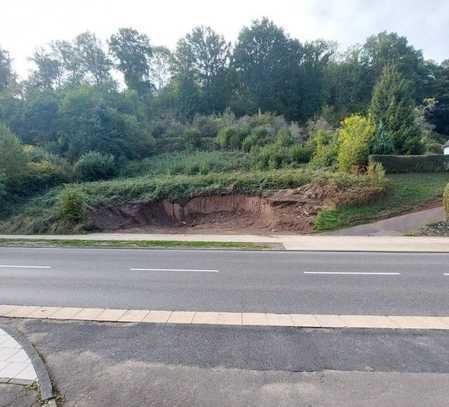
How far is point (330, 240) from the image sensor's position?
527 inches

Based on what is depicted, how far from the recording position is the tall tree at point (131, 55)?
55.4 m

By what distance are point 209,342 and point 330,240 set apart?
1037 centimetres

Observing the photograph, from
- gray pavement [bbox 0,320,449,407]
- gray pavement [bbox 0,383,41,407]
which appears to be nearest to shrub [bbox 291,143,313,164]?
gray pavement [bbox 0,320,449,407]

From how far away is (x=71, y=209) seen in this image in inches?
682

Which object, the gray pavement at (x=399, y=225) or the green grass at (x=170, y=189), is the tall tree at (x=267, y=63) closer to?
the green grass at (x=170, y=189)

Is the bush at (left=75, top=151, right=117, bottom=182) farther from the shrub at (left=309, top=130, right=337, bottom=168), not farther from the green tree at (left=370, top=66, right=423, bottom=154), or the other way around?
the green tree at (left=370, top=66, right=423, bottom=154)

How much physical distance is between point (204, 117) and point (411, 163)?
28034mm

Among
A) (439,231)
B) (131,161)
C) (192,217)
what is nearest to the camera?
(439,231)

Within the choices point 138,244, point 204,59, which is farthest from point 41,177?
point 204,59

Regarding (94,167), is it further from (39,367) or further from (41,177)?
(39,367)

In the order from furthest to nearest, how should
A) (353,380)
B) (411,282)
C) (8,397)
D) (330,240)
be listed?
(330,240) < (411,282) < (353,380) < (8,397)

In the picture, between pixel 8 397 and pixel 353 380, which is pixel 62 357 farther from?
pixel 353 380

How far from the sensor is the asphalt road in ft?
19.6

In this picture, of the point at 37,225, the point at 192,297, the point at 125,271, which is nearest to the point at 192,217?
the point at 37,225
